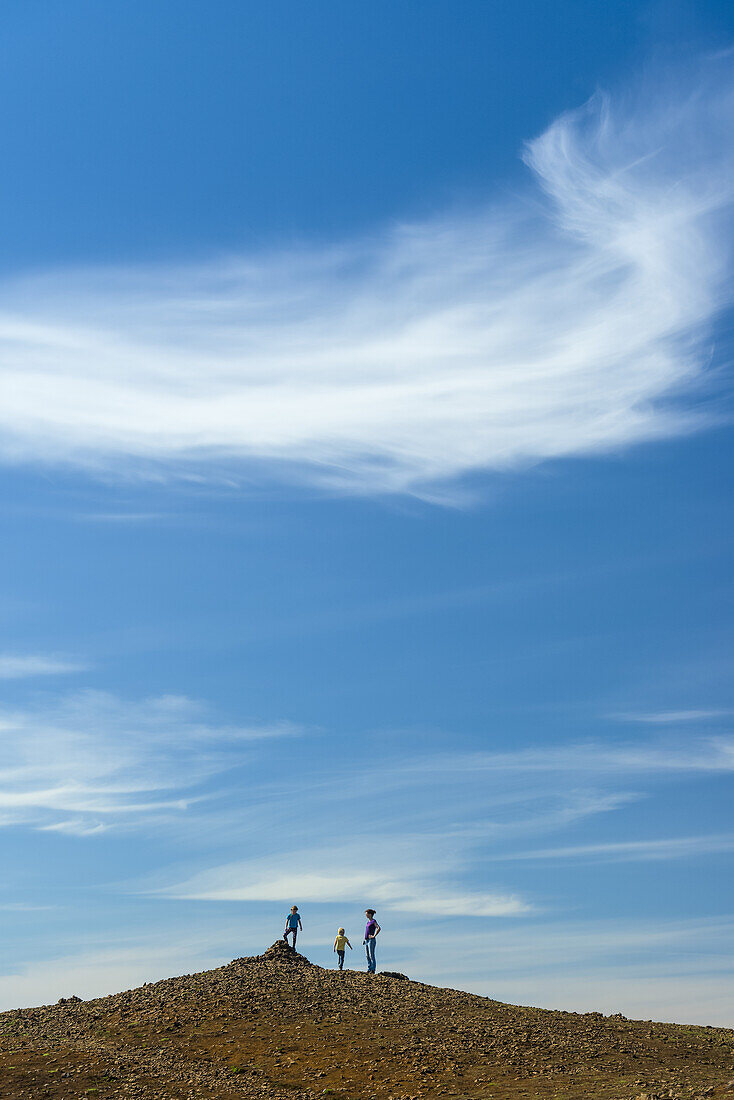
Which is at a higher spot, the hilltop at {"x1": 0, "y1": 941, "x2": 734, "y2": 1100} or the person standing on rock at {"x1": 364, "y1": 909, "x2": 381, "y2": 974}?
the person standing on rock at {"x1": 364, "y1": 909, "x2": 381, "y2": 974}

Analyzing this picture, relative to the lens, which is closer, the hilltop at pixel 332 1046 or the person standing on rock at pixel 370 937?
the hilltop at pixel 332 1046

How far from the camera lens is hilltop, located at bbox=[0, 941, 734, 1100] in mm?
28906

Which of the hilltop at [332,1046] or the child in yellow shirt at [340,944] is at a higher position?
the child in yellow shirt at [340,944]

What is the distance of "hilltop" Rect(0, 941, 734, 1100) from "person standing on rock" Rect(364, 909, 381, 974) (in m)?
0.82

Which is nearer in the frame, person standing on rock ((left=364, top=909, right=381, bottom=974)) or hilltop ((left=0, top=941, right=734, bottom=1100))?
hilltop ((left=0, top=941, right=734, bottom=1100))

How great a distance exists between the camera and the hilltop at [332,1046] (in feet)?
94.8

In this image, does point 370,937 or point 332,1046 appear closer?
point 332,1046

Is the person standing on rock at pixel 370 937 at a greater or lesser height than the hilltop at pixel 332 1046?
greater

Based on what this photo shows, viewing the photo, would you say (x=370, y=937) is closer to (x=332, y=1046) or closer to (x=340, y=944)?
(x=340, y=944)

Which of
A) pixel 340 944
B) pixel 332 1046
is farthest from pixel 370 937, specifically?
pixel 332 1046

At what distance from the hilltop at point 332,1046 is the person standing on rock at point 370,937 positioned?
2.69 ft

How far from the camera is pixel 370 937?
40.9 metres

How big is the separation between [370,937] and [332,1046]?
9132 mm

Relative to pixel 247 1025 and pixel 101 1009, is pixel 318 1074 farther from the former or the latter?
pixel 101 1009
